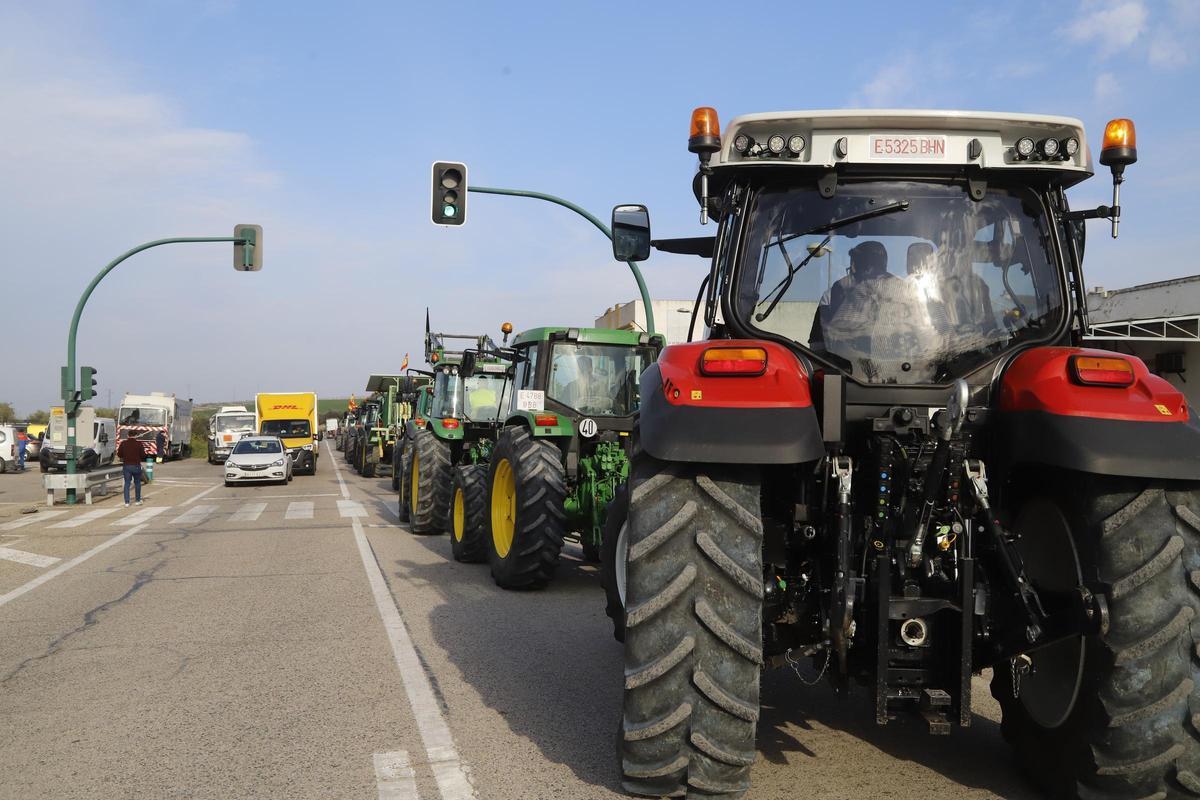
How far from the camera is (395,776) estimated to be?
14.5ft

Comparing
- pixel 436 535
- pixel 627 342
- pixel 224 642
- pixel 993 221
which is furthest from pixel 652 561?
pixel 436 535

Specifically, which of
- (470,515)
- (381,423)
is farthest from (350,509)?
(381,423)

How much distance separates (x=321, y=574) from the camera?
10.8 m

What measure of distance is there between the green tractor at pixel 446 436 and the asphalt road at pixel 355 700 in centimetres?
321

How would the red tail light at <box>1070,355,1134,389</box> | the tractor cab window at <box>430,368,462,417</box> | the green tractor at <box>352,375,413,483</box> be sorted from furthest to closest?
the green tractor at <box>352,375,413,483</box>, the tractor cab window at <box>430,368,462,417</box>, the red tail light at <box>1070,355,1134,389</box>

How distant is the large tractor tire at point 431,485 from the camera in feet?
47.6

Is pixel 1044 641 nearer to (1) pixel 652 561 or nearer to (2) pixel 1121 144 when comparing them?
(1) pixel 652 561

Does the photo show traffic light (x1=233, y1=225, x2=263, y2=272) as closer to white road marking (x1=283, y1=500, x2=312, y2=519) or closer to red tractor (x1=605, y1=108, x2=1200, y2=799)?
white road marking (x1=283, y1=500, x2=312, y2=519)

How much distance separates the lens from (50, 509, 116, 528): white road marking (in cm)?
1730

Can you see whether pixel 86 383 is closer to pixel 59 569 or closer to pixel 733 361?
pixel 59 569

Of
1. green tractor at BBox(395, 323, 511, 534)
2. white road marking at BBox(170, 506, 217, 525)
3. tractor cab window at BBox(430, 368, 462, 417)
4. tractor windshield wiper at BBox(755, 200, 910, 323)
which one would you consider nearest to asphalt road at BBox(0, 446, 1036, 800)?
tractor windshield wiper at BBox(755, 200, 910, 323)

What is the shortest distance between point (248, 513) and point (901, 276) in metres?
17.4

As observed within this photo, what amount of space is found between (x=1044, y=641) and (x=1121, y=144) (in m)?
2.15

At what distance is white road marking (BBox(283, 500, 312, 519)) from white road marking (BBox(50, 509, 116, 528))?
11.3 ft
